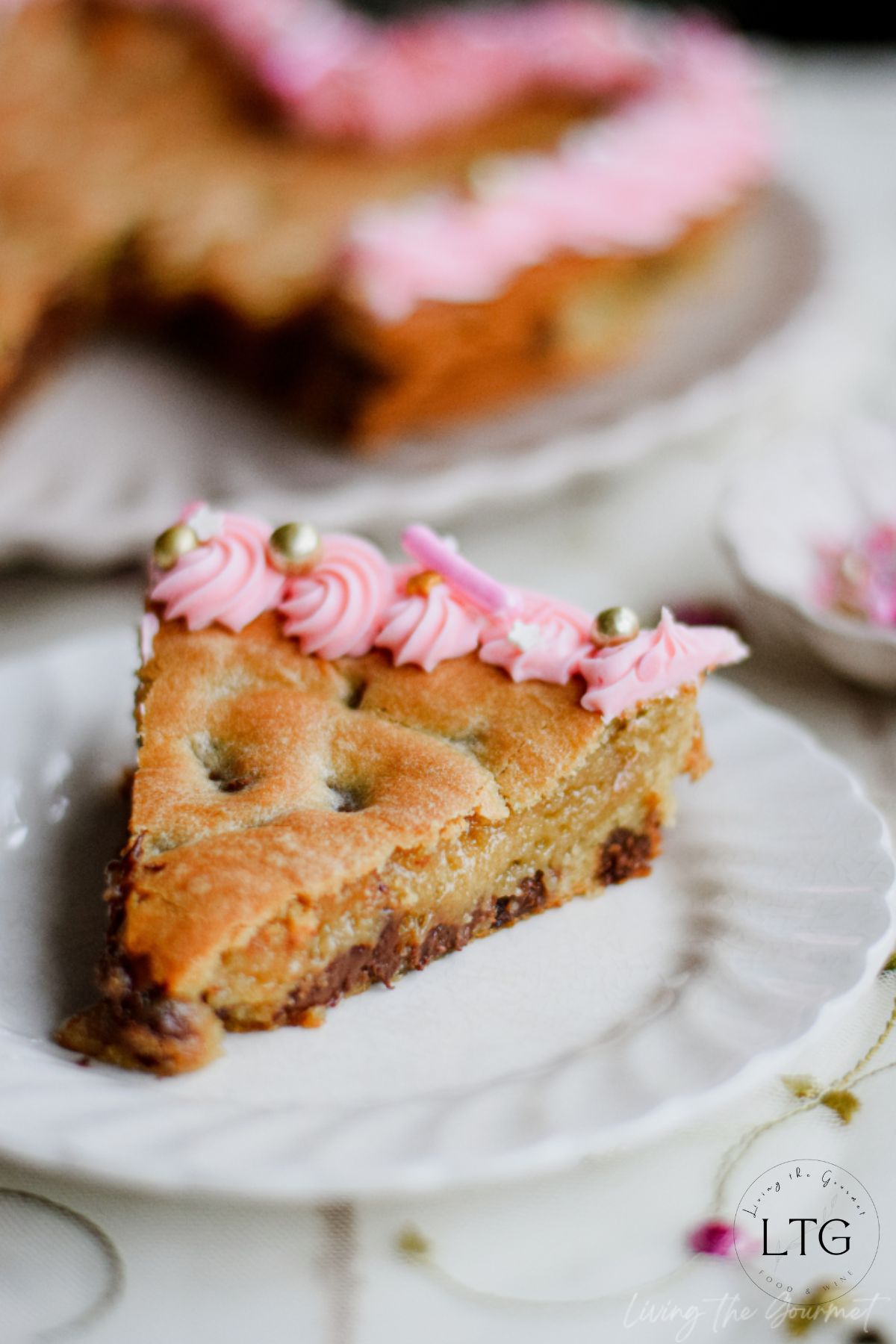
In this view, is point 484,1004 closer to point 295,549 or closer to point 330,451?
point 295,549

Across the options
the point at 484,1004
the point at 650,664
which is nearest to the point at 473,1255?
the point at 484,1004

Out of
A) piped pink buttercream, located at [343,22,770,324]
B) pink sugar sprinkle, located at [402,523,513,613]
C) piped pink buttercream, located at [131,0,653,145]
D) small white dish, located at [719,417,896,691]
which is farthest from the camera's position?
piped pink buttercream, located at [131,0,653,145]

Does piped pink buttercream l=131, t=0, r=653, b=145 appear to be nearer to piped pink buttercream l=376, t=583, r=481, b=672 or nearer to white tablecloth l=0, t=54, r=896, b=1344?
piped pink buttercream l=376, t=583, r=481, b=672

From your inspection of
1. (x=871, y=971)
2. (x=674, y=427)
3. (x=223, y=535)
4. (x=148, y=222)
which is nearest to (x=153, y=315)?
(x=148, y=222)

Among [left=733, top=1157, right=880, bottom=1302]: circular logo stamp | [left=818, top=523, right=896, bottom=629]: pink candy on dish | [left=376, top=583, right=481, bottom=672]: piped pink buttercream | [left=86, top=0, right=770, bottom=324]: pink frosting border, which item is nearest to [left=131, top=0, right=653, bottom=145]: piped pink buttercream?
[left=86, top=0, right=770, bottom=324]: pink frosting border

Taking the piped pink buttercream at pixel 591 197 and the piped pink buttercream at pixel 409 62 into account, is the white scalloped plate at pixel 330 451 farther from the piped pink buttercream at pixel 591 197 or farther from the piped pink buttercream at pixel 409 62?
the piped pink buttercream at pixel 409 62

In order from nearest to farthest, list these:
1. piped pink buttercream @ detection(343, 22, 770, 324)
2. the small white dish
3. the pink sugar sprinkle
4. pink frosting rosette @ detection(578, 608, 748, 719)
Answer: pink frosting rosette @ detection(578, 608, 748, 719) → the pink sugar sprinkle → the small white dish → piped pink buttercream @ detection(343, 22, 770, 324)

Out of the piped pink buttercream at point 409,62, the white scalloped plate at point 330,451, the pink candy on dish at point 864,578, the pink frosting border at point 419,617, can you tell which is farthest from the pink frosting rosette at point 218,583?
the piped pink buttercream at point 409,62
